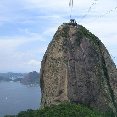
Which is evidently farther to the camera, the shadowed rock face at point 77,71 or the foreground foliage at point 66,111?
the shadowed rock face at point 77,71

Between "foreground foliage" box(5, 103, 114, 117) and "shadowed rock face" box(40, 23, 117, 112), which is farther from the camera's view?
"shadowed rock face" box(40, 23, 117, 112)

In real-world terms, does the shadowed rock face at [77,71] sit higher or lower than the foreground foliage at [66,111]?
higher

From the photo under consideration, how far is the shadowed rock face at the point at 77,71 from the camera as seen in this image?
3528 centimetres

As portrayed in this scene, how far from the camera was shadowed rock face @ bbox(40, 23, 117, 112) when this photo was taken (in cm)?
3528

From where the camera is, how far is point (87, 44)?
37.2 metres

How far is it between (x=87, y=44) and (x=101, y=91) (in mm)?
5016

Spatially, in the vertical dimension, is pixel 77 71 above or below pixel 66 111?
above

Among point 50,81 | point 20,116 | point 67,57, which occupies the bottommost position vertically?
A: point 20,116

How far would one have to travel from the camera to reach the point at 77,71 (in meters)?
35.6

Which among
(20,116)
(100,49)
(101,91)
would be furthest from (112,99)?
(20,116)

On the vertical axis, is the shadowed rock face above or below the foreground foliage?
above

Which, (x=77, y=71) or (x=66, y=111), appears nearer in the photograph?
(x=66, y=111)

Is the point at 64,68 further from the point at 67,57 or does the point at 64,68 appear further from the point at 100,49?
the point at 100,49

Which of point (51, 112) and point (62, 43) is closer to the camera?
point (51, 112)
